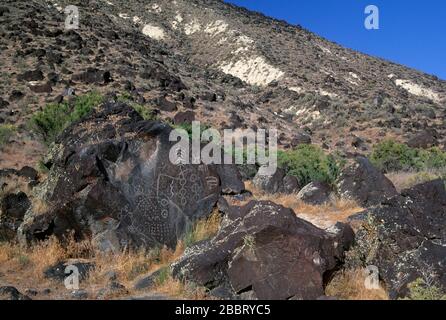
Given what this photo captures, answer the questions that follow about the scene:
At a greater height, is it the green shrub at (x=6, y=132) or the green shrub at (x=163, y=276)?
the green shrub at (x=6, y=132)

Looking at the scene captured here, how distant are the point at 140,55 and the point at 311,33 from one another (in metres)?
36.2

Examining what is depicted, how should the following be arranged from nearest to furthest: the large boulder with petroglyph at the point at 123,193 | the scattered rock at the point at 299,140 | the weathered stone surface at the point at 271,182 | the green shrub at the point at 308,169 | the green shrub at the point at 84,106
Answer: the large boulder with petroglyph at the point at 123,193, the weathered stone surface at the point at 271,182, the green shrub at the point at 308,169, the green shrub at the point at 84,106, the scattered rock at the point at 299,140

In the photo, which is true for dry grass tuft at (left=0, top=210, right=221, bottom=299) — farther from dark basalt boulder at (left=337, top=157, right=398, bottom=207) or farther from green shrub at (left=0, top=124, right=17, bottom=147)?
green shrub at (left=0, top=124, right=17, bottom=147)

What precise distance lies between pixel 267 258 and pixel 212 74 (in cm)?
4659

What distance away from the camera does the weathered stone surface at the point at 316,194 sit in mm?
10484

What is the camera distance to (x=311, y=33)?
232ft

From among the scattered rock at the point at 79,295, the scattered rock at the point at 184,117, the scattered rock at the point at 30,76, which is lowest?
the scattered rock at the point at 79,295

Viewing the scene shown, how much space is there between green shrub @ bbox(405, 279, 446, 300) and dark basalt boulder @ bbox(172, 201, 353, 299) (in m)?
0.94

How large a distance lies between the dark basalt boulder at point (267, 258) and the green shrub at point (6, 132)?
18.0 m

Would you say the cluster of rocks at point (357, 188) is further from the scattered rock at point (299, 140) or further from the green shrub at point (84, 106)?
the scattered rock at point (299, 140)

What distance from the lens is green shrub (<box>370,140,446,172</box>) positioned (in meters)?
20.3

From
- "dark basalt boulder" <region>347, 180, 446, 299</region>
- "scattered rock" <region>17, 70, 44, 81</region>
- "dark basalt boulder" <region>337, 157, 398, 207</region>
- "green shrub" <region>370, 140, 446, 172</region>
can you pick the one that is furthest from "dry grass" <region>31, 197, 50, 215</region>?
"scattered rock" <region>17, 70, 44, 81</region>

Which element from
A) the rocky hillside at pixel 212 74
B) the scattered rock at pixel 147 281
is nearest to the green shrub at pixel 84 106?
the rocky hillside at pixel 212 74
